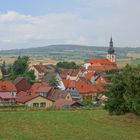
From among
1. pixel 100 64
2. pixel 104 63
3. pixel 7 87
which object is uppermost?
pixel 104 63

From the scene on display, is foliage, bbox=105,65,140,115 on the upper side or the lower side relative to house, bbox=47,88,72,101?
upper

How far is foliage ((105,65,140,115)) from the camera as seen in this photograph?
1436 inches

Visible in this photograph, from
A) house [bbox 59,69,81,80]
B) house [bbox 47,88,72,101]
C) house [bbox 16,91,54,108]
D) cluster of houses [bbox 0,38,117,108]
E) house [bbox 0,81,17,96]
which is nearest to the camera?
house [bbox 16,91,54,108]

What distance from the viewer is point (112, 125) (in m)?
33.6

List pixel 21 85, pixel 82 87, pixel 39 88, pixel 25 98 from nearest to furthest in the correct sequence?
pixel 25 98
pixel 39 88
pixel 21 85
pixel 82 87

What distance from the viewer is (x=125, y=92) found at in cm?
3766

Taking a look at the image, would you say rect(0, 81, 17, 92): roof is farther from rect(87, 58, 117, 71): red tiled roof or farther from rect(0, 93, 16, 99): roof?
rect(87, 58, 117, 71): red tiled roof

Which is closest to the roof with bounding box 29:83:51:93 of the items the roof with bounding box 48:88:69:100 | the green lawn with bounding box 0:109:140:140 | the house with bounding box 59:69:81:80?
the roof with bounding box 48:88:69:100

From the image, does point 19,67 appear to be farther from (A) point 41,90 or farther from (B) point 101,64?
(B) point 101,64

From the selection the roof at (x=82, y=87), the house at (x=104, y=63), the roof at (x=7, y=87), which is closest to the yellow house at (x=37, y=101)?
the roof at (x=7, y=87)

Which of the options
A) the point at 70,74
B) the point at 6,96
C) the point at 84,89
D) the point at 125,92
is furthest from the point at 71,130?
the point at 70,74

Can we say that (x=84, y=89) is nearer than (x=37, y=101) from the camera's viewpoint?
No

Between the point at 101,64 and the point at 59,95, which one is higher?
the point at 101,64

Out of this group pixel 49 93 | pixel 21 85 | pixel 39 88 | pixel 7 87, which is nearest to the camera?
pixel 49 93
